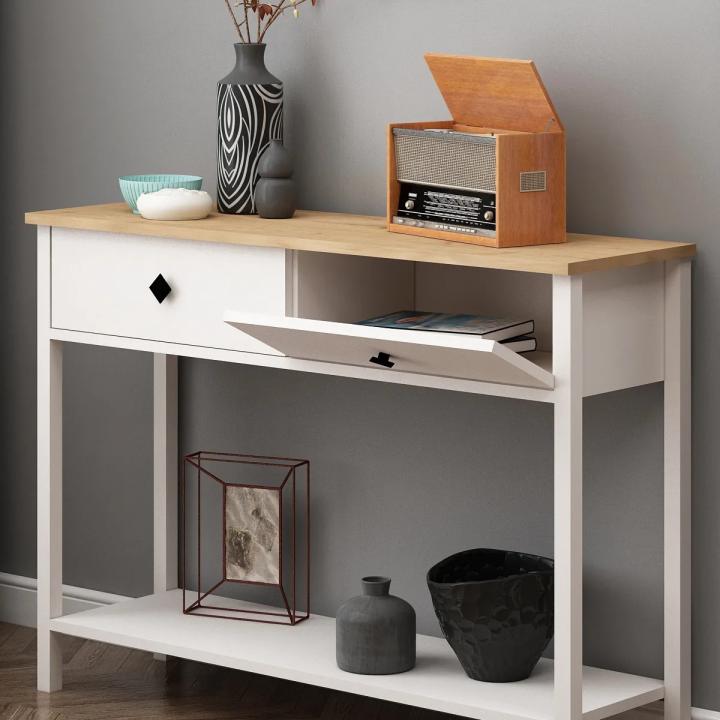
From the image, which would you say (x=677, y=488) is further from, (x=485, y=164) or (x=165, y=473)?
(x=165, y=473)

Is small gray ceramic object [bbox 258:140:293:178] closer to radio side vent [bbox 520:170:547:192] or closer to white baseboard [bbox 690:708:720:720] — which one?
radio side vent [bbox 520:170:547:192]

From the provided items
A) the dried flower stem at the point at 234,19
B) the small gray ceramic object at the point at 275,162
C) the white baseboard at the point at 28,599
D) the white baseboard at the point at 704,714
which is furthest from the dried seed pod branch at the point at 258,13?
the white baseboard at the point at 704,714

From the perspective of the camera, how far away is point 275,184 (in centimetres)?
292

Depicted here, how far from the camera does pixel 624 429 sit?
110 inches

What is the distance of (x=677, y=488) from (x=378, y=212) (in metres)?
0.84

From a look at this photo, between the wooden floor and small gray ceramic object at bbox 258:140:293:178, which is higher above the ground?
small gray ceramic object at bbox 258:140:293:178

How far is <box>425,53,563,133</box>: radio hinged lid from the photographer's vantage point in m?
2.55

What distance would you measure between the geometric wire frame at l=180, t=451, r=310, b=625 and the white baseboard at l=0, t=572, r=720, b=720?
14.6 inches

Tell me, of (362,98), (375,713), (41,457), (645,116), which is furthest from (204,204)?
(375,713)

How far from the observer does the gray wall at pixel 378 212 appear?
2.70 meters

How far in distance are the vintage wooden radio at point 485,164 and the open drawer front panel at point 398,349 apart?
9.2 inches

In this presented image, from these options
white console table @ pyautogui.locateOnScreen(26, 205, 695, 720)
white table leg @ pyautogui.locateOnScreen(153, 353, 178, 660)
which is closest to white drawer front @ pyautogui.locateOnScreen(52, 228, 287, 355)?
white console table @ pyautogui.locateOnScreen(26, 205, 695, 720)

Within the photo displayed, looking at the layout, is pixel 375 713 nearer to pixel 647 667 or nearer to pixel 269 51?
pixel 647 667

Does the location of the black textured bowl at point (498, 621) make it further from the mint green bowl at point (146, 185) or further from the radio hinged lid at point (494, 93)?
the mint green bowl at point (146, 185)
